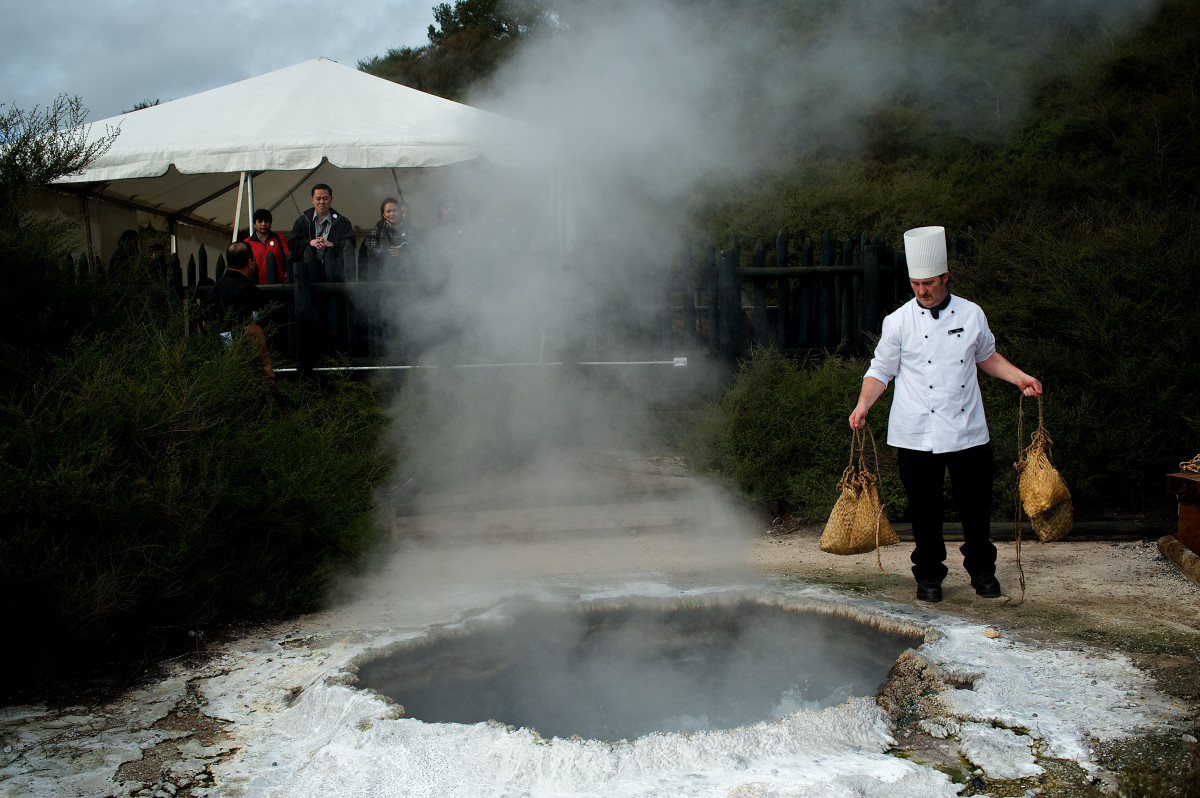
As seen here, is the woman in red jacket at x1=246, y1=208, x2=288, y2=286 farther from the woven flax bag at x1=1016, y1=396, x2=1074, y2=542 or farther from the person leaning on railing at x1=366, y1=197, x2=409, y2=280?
the woven flax bag at x1=1016, y1=396, x2=1074, y2=542

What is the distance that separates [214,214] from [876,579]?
10949 mm

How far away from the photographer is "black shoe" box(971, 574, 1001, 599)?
404 cm

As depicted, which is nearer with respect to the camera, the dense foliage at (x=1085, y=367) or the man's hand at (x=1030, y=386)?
the man's hand at (x=1030, y=386)

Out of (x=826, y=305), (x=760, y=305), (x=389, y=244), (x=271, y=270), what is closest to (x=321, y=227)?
(x=389, y=244)

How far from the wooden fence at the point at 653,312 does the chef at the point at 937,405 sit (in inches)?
94.0

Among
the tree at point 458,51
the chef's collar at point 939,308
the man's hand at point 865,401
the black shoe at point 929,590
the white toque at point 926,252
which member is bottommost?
the black shoe at point 929,590

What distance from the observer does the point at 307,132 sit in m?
8.39

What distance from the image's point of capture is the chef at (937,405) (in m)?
3.99

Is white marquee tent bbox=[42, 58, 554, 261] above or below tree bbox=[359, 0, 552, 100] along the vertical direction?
below

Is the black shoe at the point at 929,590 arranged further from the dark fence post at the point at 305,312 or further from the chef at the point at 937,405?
the dark fence post at the point at 305,312

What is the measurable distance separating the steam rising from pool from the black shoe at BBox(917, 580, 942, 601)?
1.41 ft

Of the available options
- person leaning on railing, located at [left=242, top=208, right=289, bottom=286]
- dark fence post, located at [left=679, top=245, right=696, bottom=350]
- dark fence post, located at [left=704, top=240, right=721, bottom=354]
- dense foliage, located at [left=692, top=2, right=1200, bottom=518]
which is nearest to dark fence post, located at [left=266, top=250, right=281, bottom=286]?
person leaning on railing, located at [left=242, top=208, right=289, bottom=286]

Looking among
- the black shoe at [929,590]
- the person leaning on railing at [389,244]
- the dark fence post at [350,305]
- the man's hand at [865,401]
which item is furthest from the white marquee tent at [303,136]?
the black shoe at [929,590]

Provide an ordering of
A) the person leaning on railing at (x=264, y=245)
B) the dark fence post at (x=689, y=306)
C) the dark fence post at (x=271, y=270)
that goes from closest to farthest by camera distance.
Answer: the dark fence post at (x=689, y=306)
the dark fence post at (x=271, y=270)
the person leaning on railing at (x=264, y=245)
